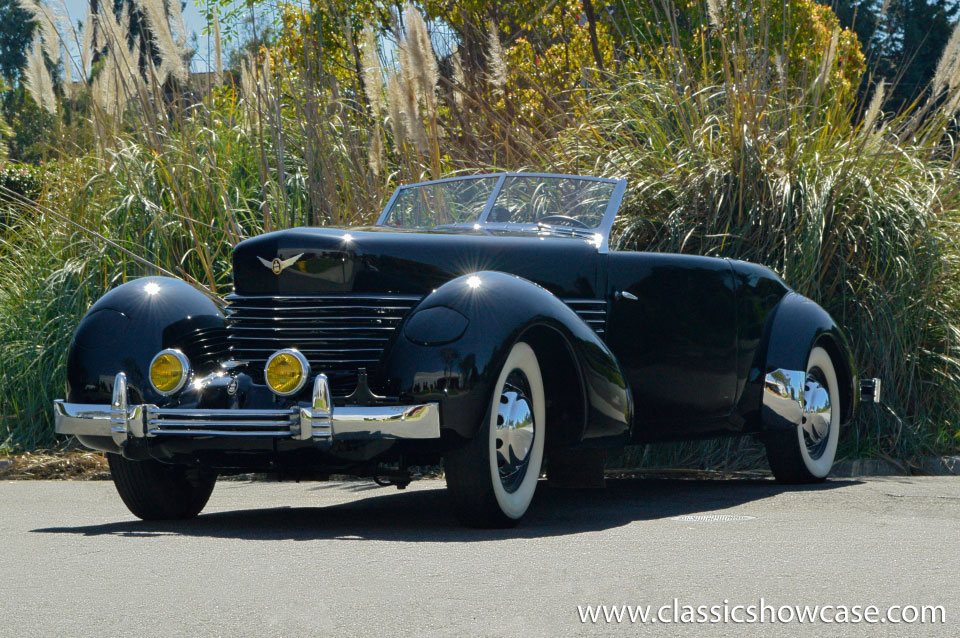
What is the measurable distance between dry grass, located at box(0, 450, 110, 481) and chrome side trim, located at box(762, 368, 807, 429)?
4.26 meters

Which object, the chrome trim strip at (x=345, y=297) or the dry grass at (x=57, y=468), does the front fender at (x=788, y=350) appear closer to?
the chrome trim strip at (x=345, y=297)

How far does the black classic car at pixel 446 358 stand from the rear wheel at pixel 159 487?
1 cm

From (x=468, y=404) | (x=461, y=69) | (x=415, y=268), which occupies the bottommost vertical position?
(x=468, y=404)

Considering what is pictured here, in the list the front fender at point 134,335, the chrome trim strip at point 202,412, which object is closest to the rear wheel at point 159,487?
the front fender at point 134,335

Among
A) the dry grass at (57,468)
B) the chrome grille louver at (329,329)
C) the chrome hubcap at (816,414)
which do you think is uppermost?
the chrome grille louver at (329,329)

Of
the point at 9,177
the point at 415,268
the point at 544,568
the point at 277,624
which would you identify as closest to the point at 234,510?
the point at 415,268

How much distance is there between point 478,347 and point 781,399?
2.43 m

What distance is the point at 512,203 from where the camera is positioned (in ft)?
21.3

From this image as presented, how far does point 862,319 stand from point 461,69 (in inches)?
138

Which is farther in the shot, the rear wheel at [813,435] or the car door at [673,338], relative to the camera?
the rear wheel at [813,435]

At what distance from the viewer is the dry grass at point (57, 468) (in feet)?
26.5

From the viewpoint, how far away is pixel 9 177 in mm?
14258

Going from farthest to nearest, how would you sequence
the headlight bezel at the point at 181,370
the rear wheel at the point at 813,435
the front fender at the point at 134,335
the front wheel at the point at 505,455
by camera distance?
the rear wheel at the point at 813,435 < the front fender at the point at 134,335 < the headlight bezel at the point at 181,370 < the front wheel at the point at 505,455

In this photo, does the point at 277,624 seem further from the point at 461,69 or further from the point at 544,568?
the point at 461,69
